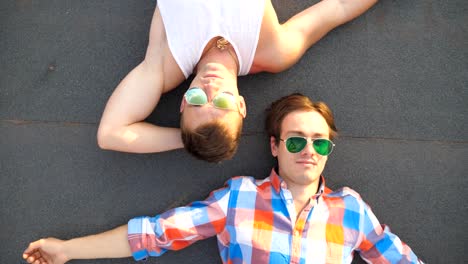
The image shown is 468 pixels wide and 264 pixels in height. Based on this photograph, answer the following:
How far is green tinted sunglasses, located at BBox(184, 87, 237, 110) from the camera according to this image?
6.26 ft

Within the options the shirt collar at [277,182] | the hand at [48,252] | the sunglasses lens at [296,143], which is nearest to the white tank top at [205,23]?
the sunglasses lens at [296,143]

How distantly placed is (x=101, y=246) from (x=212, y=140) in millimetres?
1019

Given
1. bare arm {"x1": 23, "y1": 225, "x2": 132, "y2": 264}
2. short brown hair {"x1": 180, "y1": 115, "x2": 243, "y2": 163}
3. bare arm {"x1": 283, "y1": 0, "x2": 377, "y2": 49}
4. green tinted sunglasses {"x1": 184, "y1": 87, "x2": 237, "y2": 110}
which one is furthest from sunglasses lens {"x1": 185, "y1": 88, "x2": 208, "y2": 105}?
bare arm {"x1": 23, "y1": 225, "x2": 132, "y2": 264}

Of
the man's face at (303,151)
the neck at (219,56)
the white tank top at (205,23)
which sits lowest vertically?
the man's face at (303,151)

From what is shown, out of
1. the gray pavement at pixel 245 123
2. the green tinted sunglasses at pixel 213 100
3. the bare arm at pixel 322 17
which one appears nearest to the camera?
the green tinted sunglasses at pixel 213 100

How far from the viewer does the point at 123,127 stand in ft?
7.20

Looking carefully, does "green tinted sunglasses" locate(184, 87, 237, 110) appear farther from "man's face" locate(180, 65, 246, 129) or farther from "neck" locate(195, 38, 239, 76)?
"neck" locate(195, 38, 239, 76)

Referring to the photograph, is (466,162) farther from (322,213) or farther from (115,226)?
(115,226)

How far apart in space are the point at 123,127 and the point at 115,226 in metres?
0.73

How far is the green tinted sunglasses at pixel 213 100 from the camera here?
1.91m

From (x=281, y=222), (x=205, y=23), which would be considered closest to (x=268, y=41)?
(x=205, y=23)

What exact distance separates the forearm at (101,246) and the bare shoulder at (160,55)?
0.96 meters

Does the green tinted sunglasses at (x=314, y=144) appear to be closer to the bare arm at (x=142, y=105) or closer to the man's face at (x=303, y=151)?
the man's face at (x=303, y=151)

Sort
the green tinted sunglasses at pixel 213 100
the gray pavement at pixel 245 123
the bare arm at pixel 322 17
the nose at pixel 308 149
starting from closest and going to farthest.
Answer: the green tinted sunglasses at pixel 213 100, the nose at pixel 308 149, the bare arm at pixel 322 17, the gray pavement at pixel 245 123
